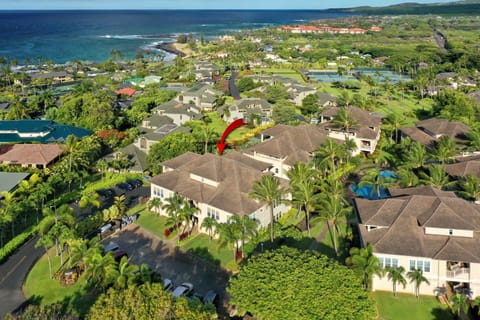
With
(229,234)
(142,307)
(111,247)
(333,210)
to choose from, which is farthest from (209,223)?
(142,307)

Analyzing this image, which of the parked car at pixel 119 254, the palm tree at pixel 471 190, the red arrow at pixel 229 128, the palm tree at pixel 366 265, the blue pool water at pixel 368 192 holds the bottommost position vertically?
the parked car at pixel 119 254

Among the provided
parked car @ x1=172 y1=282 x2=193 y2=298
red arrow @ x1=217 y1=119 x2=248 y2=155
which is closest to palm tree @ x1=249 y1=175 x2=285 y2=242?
parked car @ x1=172 y1=282 x2=193 y2=298

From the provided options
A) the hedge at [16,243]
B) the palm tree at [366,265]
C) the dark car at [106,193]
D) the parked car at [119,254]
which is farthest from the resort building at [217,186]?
the hedge at [16,243]

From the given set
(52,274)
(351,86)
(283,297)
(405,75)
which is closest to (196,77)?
(351,86)

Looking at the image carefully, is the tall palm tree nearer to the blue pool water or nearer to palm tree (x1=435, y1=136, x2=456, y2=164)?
the blue pool water

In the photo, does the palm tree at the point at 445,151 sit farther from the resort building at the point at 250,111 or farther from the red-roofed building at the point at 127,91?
the red-roofed building at the point at 127,91

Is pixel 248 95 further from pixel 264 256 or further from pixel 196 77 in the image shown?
pixel 264 256
